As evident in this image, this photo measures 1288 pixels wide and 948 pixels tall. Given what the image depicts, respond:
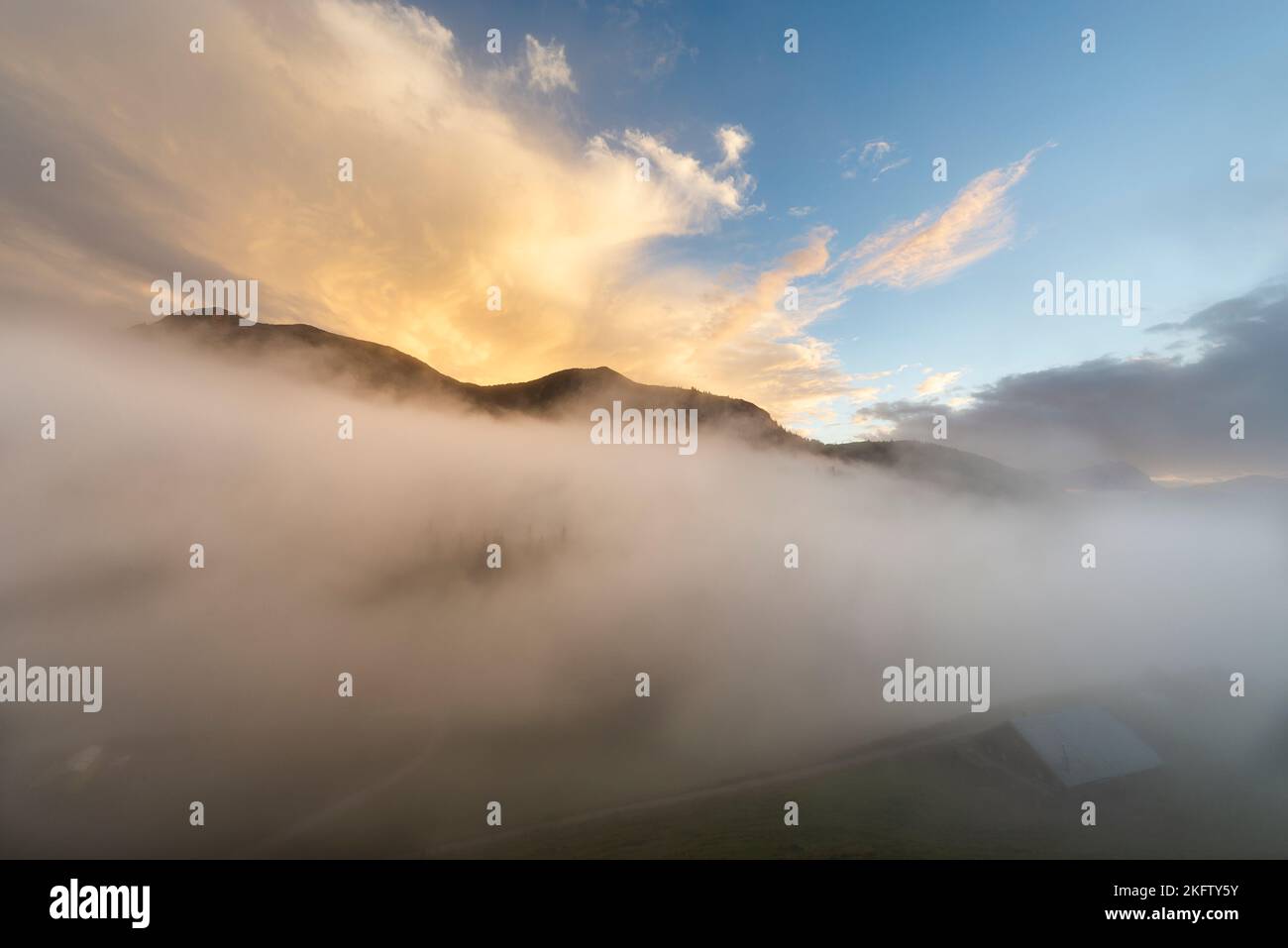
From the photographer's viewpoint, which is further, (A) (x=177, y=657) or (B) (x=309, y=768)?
(A) (x=177, y=657)

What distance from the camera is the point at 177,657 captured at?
194 m

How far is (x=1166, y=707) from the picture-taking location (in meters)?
109

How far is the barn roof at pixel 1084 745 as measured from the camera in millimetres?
77812

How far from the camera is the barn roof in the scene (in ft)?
255

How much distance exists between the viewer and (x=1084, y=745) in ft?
266
